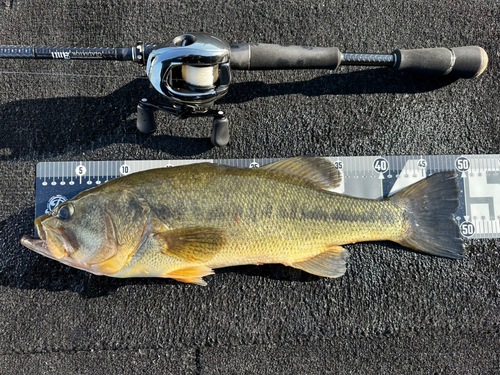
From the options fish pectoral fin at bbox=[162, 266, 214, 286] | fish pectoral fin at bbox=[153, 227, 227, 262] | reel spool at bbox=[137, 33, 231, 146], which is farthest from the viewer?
fish pectoral fin at bbox=[162, 266, 214, 286]

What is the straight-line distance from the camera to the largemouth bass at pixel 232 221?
5.53 ft

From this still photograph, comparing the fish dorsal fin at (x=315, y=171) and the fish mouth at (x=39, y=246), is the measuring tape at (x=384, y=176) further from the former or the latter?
the fish mouth at (x=39, y=246)

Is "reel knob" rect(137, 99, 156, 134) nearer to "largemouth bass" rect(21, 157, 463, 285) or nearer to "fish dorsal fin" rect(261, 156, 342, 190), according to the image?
"largemouth bass" rect(21, 157, 463, 285)

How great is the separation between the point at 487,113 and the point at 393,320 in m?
Answer: 1.51

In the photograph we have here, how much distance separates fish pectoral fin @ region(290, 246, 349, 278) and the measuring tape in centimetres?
41

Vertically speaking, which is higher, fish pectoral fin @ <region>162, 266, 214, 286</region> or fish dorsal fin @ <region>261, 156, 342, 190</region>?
fish dorsal fin @ <region>261, 156, 342, 190</region>

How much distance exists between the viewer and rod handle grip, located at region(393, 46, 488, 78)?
1.96 meters

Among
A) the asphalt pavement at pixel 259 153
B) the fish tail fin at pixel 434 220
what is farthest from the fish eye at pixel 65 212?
the fish tail fin at pixel 434 220

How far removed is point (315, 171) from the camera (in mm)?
1922

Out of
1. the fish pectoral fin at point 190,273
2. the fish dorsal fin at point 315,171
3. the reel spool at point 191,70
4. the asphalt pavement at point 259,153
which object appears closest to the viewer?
the reel spool at point 191,70

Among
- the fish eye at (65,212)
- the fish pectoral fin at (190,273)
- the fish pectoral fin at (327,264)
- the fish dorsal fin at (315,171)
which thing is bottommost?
the fish pectoral fin at (190,273)

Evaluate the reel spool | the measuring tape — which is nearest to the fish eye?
the measuring tape

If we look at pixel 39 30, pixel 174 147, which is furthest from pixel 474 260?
pixel 39 30

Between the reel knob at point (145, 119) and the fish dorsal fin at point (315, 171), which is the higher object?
the reel knob at point (145, 119)
